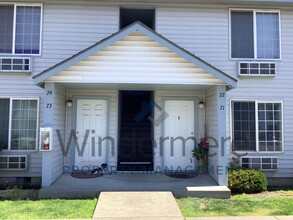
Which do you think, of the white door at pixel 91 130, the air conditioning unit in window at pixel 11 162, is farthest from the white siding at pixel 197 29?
the air conditioning unit in window at pixel 11 162

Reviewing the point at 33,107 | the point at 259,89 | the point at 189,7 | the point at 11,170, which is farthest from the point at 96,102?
the point at 259,89

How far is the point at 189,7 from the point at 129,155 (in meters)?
5.29

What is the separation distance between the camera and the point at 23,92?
853cm

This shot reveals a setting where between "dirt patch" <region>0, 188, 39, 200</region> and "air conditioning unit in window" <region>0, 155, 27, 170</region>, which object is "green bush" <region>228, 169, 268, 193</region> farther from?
"air conditioning unit in window" <region>0, 155, 27, 170</region>

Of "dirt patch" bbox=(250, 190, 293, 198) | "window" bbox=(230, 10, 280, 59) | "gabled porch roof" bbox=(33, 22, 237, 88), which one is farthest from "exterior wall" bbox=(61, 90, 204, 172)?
"dirt patch" bbox=(250, 190, 293, 198)

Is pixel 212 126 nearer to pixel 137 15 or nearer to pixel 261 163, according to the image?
pixel 261 163

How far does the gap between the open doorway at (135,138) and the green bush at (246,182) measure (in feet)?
8.33

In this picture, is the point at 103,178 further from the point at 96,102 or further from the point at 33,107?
the point at 33,107

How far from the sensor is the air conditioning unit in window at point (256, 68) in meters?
8.84

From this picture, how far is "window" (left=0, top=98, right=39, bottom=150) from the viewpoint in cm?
845

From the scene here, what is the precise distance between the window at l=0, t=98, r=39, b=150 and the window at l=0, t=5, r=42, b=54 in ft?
5.24

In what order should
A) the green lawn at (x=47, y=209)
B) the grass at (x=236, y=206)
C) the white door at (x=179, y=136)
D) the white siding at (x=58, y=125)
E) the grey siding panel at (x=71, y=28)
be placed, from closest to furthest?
1. the green lawn at (x=47, y=209)
2. the grass at (x=236, y=206)
3. the white siding at (x=58, y=125)
4. the grey siding panel at (x=71, y=28)
5. the white door at (x=179, y=136)

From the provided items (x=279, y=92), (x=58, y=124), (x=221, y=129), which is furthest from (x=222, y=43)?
(x=58, y=124)

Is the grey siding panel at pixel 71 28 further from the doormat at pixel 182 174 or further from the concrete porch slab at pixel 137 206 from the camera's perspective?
the doormat at pixel 182 174
